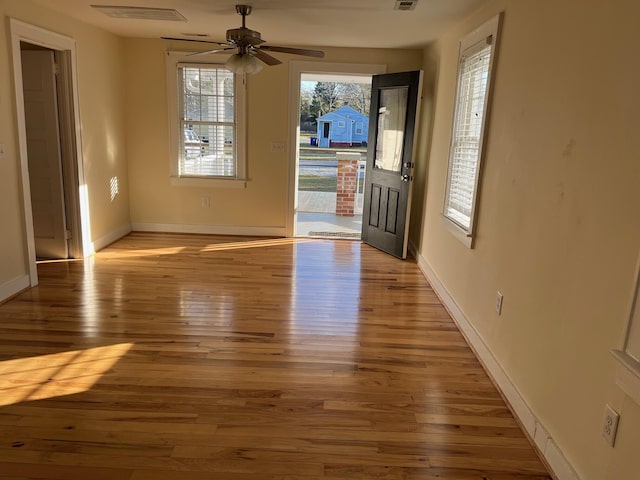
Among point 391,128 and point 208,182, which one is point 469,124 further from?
point 208,182

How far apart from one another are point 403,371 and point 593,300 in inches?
50.8

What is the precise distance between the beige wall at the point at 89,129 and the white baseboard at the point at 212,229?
11.2 inches

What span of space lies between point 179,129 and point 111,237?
1.54m

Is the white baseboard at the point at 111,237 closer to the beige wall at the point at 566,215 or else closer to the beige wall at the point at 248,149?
the beige wall at the point at 248,149

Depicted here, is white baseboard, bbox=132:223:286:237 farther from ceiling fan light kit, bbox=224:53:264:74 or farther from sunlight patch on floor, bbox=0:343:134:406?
sunlight patch on floor, bbox=0:343:134:406

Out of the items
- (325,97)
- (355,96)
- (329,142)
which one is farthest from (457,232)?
(325,97)

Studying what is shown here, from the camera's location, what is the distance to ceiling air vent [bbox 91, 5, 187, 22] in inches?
159

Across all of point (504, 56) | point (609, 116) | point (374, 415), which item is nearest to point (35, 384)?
point (374, 415)

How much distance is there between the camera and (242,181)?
6.00 m

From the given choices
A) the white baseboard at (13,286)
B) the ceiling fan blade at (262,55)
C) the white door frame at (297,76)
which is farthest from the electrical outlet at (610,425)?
the white door frame at (297,76)

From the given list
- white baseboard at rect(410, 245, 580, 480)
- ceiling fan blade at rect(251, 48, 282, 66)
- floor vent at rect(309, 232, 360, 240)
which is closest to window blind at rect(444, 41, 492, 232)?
white baseboard at rect(410, 245, 580, 480)

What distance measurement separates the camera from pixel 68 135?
461 centimetres

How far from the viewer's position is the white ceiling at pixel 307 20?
3.67 metres

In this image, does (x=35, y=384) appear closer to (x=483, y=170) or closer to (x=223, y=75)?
(x=483, y=170)
